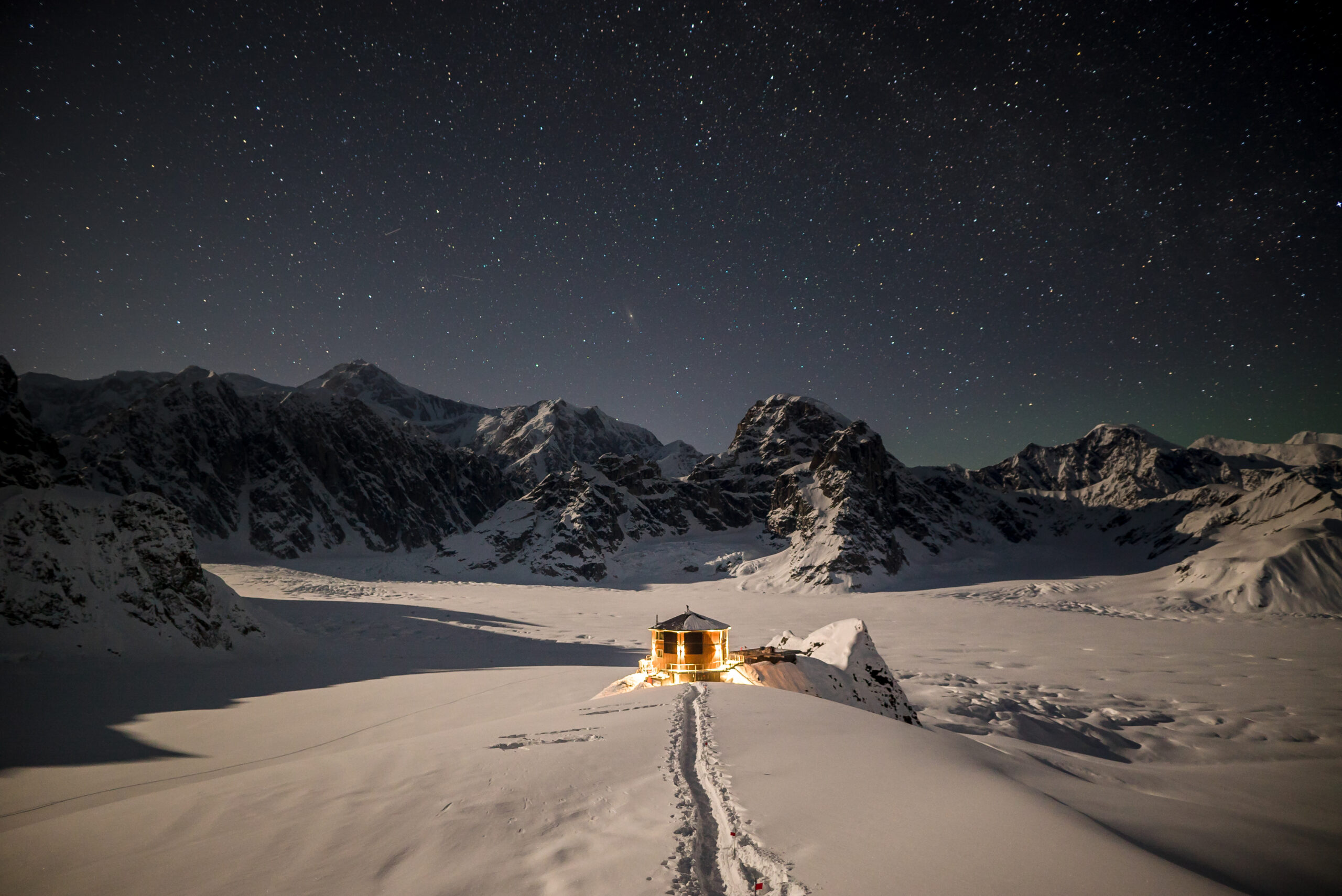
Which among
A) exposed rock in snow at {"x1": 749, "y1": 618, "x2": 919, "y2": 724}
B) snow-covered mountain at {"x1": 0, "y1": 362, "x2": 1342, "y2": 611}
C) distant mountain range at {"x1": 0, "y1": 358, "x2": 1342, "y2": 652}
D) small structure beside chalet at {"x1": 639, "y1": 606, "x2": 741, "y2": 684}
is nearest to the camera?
exposed rock in snow at {"x1": 749, "y1": 618, "x2": 919, "y2": 724}

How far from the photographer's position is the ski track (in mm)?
4316

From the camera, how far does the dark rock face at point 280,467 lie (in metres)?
125

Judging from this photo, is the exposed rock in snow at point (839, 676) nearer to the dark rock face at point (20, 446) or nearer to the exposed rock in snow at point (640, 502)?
the dark rock face at point (20, 446)

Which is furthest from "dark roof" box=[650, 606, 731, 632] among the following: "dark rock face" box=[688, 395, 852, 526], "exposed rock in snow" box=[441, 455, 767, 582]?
"dark rock face" box=[688, 395, 852, 526]

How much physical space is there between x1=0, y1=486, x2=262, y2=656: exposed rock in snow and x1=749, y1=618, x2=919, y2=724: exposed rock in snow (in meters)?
25.4

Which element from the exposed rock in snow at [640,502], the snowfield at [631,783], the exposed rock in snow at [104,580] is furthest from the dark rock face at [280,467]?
the snowfield at [631,783]

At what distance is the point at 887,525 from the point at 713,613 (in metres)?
70.0

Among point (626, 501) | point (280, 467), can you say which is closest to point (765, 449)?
point (626, 501)

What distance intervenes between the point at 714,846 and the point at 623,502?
140118mm

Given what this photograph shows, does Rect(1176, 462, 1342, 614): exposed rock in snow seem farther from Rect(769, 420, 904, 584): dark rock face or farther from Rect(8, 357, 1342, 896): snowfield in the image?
Rect(769, 420, 904, 584): dark rock face

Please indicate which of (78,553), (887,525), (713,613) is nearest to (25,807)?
(78,553)

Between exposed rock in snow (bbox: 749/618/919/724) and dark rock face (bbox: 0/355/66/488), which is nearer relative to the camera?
exposed rock in snow (bbox: 749/618/919/724)

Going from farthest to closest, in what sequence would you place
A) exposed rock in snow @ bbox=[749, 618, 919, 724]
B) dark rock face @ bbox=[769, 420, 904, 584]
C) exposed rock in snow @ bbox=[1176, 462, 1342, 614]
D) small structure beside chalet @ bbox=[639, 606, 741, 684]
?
dark rock face @ bbox=[769, 420, 904, 584] < exposed rock in snow @ bbox=[1176, 462, 1342, 614] < small structure beside chalet @ bbox=[639, 606, 741, 684] < exposed rock in snow @ bbox=[749, 618, 919, 724]

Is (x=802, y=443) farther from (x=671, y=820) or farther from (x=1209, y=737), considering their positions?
(x=671, y=820)
